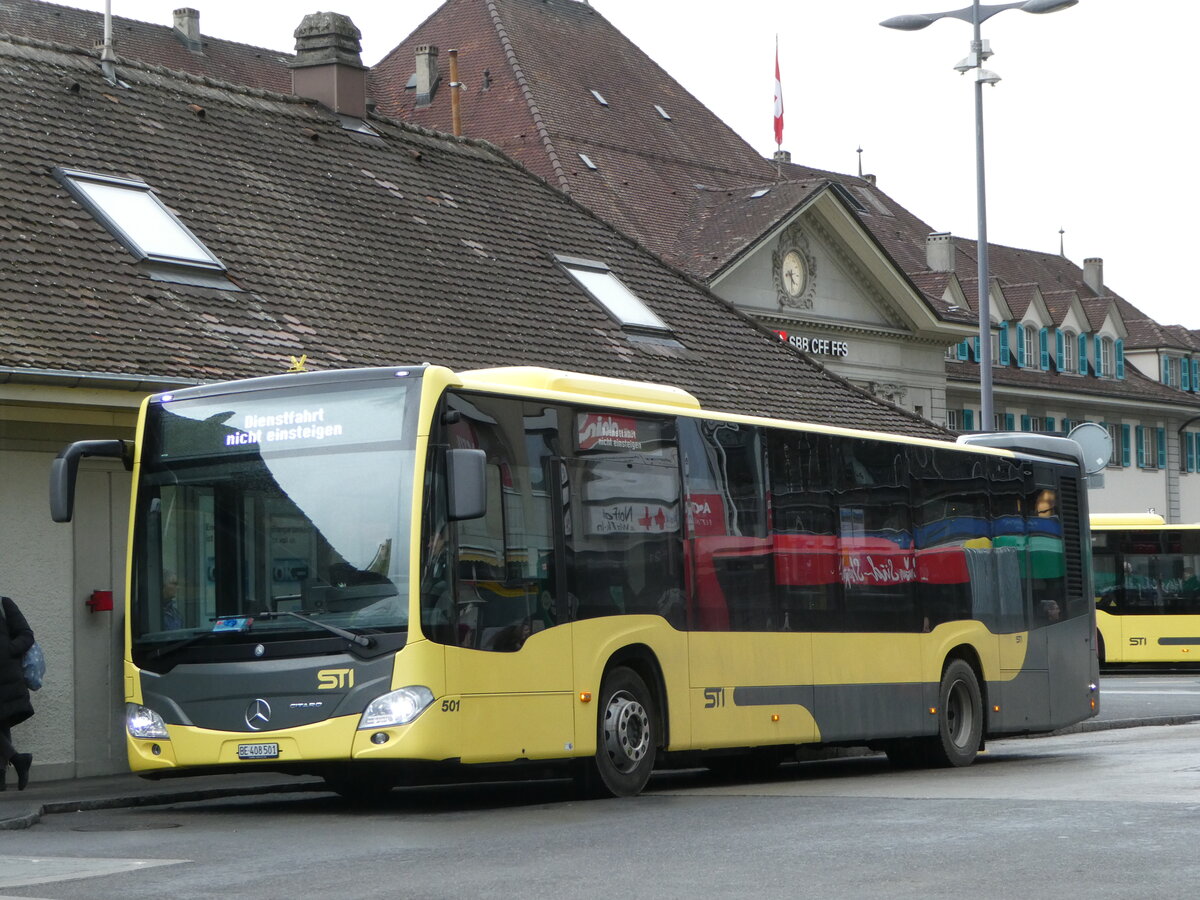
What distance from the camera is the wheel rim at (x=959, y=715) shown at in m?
18.5

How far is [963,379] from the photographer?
61.7 m

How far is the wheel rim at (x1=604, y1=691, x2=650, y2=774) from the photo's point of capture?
1412 cm

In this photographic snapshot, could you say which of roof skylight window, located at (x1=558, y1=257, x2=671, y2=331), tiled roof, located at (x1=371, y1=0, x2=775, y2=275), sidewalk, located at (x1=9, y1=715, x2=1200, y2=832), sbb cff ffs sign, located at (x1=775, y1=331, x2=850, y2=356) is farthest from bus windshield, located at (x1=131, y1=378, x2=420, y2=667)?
sbb cff ffs sign, located at (x1=775, y1=331, x2=850, y2=356)

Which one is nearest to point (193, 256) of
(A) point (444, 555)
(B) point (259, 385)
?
(B) point (259, 385)

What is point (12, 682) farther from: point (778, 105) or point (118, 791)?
point (778, 105)

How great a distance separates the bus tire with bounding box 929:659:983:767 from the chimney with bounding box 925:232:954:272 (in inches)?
1804

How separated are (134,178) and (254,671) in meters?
9.37

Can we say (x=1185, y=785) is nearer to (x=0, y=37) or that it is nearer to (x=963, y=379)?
(x=0, y=37)

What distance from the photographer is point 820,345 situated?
170ft

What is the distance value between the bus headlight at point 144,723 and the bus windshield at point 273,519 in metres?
0.31

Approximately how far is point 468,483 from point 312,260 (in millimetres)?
9899

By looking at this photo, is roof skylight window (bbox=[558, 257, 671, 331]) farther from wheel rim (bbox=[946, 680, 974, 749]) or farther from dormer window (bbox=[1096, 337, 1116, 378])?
dormer window (bbox=[1096, 337, 1116, 378])

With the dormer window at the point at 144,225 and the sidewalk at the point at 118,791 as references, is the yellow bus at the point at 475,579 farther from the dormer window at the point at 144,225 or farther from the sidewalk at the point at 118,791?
the dormer window at the point at 144,225

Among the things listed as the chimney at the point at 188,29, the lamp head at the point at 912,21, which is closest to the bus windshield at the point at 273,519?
the lamp head at the point at 912,21
